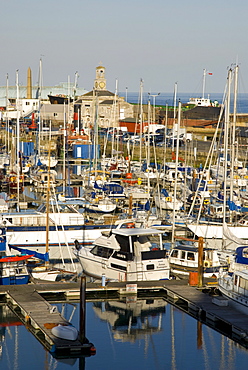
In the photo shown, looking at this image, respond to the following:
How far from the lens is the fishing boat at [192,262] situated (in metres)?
31.6

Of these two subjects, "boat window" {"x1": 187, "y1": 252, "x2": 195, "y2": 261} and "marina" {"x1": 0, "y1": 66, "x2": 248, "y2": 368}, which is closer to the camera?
"marina" {"x1": 0, "y1": 66, "x2": 248, "y2": 368}

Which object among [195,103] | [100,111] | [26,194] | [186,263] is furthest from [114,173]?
[195,103]

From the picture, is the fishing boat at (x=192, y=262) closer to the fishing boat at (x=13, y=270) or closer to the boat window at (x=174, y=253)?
the boat window at (x=174, y=253)

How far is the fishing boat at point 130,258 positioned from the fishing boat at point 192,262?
1.41 m

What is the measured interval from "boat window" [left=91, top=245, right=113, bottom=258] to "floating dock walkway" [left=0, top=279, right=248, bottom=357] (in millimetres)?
1439

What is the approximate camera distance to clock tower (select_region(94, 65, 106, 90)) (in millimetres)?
110812

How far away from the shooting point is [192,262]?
31.7 meters

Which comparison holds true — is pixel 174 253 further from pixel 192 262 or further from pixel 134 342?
pixel 134 342

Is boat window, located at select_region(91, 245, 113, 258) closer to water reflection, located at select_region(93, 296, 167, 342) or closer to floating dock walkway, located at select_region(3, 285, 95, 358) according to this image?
water reflection, located at select_region(93, 296, 167, 342)

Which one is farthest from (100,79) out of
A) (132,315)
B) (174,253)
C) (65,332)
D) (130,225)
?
(65,332)

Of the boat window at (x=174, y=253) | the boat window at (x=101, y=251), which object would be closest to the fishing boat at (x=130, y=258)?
the boat window at (x=101, y=251)

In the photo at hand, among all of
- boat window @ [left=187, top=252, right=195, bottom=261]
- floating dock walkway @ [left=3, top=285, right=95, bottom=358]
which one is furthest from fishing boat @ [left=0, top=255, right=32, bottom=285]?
boat window @ [left=187, top=252, right=195, bottom=261]

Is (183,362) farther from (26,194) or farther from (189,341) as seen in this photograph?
(26,194)

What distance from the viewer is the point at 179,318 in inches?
1091
